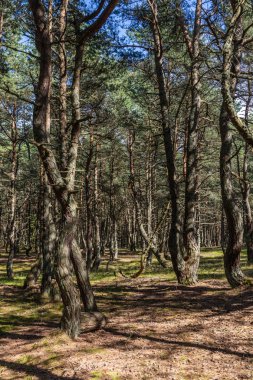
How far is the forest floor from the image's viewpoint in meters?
5.51

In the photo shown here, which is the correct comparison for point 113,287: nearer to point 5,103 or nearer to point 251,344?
point 251,344

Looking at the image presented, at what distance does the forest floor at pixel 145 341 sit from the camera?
18.1ft

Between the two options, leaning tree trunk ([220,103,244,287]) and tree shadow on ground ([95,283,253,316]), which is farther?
leaning tree trunk ([220,103,244,287])

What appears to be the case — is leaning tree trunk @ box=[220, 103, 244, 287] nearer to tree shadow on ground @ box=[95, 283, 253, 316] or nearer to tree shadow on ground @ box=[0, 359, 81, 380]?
tree shadow on ground @ box=[95, 283, 253, 316]

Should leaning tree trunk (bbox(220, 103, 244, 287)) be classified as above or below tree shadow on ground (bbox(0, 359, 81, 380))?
above

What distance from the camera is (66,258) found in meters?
7.36

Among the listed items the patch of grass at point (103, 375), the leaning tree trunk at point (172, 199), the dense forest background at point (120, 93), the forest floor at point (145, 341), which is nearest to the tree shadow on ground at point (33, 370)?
the forest floor at point (145, 341)

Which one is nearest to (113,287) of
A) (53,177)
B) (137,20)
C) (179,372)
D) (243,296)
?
(243,296)

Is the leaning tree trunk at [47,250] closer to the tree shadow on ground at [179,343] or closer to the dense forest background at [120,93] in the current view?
the dense forest background at [120,93]

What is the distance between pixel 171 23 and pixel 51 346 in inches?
475

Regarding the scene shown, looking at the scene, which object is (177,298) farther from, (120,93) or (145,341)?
(120,93)

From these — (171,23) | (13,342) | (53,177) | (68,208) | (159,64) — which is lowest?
(13,342)

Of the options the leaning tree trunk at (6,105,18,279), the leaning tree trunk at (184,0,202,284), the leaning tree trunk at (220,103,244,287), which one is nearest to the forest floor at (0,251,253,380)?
the leaning tree trunk at (220,103,244,287)

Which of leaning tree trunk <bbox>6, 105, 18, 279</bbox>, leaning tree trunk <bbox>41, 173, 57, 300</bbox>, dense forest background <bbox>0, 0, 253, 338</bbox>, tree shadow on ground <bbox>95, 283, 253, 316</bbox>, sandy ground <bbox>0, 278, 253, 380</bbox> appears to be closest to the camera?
sandy ground <bbox>0, 278, 253, 380</bbox>
